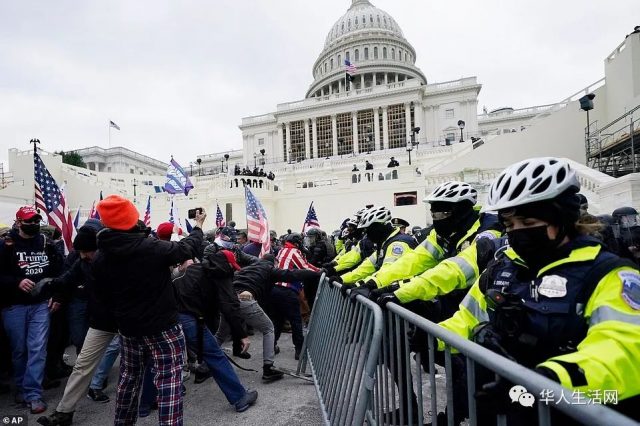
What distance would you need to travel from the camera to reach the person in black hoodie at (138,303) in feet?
9.86

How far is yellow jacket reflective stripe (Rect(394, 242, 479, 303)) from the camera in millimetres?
2727

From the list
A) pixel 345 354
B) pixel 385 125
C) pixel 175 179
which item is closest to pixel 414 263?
pixel 345 354

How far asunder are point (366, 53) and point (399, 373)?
260 ft

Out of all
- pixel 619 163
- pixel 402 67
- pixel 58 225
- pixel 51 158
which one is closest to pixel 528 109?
pixel 402 67

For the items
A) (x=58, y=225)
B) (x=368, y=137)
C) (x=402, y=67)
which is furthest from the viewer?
(x=402, y=67)

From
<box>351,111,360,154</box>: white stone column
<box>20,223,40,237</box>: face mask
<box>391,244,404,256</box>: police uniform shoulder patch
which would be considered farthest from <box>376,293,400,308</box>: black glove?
<box>351,111,360,154</box>: white stone column

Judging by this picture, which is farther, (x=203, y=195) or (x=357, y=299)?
(x=203, y=195)

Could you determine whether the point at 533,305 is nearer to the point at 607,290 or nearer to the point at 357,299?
the point at 607,290

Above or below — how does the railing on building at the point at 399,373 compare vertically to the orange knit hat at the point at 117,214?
below

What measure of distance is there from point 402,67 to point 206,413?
76142mm

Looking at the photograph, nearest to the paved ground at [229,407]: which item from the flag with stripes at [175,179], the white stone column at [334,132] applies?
the flag with stripes at [175,179]

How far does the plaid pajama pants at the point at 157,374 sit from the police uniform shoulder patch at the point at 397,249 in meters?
2.14

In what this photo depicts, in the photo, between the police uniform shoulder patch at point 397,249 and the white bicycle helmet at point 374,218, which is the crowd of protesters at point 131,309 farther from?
the police uniform shoulder patch at point 397,249

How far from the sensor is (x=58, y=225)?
6.95 meters
